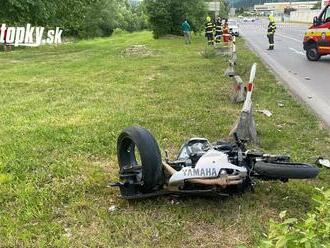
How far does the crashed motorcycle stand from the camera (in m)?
4.36

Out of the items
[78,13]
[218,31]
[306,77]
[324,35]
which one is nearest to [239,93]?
[306,77]

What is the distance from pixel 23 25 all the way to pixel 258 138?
2683 centimetres

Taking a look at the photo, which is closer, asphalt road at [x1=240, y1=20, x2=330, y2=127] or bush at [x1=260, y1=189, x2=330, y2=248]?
bush at [x1=260, y1=189, x2=330, y2=248]

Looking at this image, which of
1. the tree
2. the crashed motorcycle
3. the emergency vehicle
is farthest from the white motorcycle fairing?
the tree

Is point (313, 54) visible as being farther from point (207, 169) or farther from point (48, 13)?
point (48, 13)

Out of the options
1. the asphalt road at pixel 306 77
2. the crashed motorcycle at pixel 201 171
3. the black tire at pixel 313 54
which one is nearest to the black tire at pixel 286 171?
the crashed motorcycle at pixel 201 171

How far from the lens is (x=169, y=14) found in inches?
1453

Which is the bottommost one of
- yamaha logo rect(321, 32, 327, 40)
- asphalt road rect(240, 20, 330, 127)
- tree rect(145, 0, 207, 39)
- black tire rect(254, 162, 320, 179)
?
asphalt road rect(240, 20, 330, 127)

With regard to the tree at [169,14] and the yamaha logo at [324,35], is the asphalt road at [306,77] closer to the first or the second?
the yamaha logo at [324,35]

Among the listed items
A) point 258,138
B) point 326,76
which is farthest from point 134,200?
point 326,76

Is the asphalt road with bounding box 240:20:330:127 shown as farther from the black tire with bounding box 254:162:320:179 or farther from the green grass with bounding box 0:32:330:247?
the black tire with bounding box 254:162:320:179

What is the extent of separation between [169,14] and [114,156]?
31897mm

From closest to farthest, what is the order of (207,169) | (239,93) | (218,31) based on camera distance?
(207,169) → (239,93) → (218,31)

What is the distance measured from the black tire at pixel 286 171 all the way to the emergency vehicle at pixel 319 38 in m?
15.3
